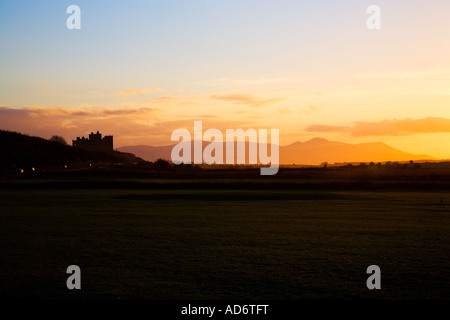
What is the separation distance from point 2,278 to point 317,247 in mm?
9031

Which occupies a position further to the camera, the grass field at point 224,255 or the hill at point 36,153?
the hill at point 36,153

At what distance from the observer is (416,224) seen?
68.5 feet

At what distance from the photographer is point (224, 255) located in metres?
13.4

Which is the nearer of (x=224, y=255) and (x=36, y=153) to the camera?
(x=224, y=255)

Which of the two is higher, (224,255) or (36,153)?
(36,153)

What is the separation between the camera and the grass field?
985 cm

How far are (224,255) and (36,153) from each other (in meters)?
126

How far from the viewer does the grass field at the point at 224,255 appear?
388 inches

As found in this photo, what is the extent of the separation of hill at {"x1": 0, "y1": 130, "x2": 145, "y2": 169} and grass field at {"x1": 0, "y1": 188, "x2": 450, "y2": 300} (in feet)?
312

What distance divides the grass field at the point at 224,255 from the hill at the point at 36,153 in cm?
9498

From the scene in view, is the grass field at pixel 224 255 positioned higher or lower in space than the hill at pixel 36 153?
lower
